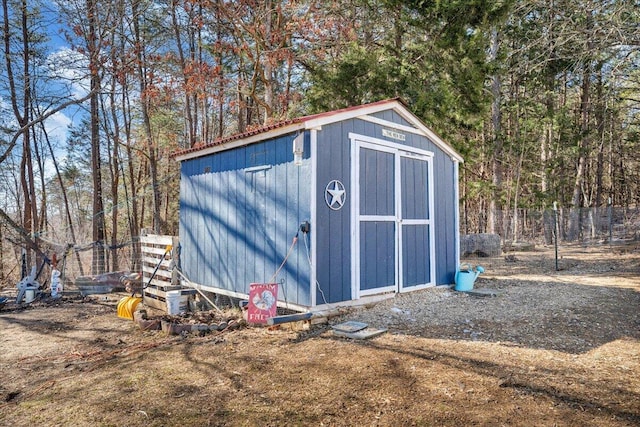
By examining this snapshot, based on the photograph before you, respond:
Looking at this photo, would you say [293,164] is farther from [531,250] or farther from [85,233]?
[85,233]

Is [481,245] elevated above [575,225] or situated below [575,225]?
below

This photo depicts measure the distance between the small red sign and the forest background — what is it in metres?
5.25

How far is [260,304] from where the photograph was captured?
15.2 ft

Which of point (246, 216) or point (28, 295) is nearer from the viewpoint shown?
point (246, 216)

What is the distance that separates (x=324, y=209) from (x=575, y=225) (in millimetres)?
15111

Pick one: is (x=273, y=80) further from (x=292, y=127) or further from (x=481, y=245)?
(x=292, y=127)

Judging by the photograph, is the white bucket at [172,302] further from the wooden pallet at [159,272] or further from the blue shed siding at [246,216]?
the blue shed siding at [246,216]

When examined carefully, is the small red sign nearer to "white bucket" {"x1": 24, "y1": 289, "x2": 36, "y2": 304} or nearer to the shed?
the shed

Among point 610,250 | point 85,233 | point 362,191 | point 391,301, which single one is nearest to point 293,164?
point 362,191

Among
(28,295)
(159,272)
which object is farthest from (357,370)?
(28,295)

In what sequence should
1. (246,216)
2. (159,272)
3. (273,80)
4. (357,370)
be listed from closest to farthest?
(357,370) < (246,216) < (159,272) < (273,80)

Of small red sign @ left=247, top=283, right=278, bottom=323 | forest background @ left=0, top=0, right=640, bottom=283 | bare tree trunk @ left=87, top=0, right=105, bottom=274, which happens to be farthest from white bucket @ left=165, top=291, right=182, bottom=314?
forest background @ left=0, top=0, right=640, bottom=283

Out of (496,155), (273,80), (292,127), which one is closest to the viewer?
(292,127)

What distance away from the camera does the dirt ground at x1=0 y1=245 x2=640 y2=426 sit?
260cm
